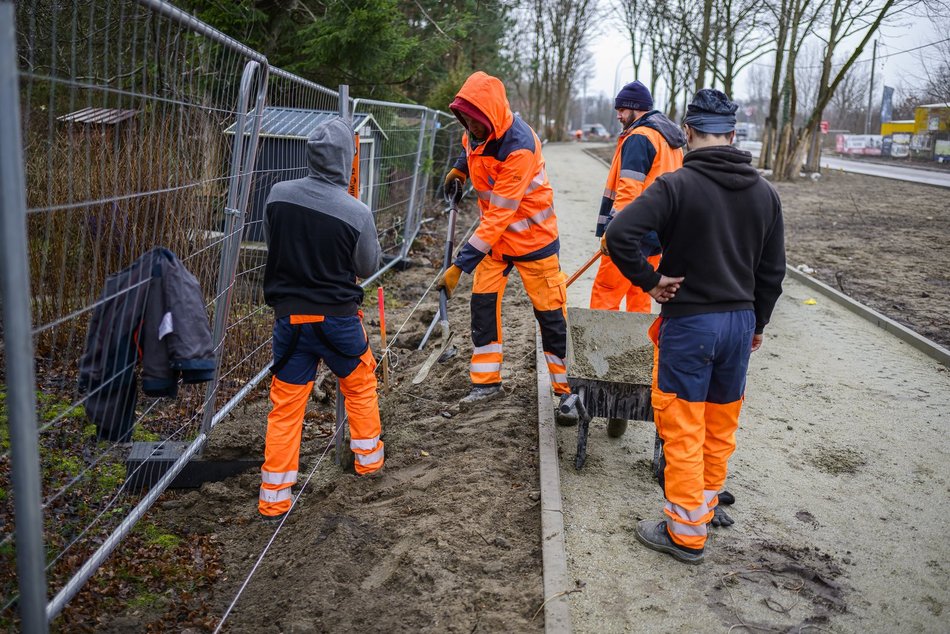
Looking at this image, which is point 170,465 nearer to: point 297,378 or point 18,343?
point 297,378

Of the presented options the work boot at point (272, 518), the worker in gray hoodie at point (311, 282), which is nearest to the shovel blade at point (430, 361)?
the worker in gray hoodie at point (311, 282)

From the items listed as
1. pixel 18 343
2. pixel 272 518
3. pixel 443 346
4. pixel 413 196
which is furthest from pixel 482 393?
pixel 413 196

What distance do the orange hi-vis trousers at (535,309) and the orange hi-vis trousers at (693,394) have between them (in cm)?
146

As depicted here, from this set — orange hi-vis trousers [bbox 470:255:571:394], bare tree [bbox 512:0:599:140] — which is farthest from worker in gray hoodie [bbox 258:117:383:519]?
bare tree [bbox 512:0:599:140]

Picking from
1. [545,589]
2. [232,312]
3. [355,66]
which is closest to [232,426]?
[232,312]

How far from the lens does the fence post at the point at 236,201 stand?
4277 mm

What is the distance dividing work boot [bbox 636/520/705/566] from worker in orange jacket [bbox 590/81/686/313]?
215cm

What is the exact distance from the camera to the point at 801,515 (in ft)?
14.2

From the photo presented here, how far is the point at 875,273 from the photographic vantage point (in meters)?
10.7

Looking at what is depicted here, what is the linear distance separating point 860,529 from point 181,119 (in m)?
3.98

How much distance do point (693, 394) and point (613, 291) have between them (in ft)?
7.93

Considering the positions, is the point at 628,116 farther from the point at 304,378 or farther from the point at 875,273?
the point at 875,273

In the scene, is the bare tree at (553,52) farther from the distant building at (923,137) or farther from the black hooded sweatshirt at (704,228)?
the black hooded sweatshirt at (704,228)

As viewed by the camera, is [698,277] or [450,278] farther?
[450,278]
